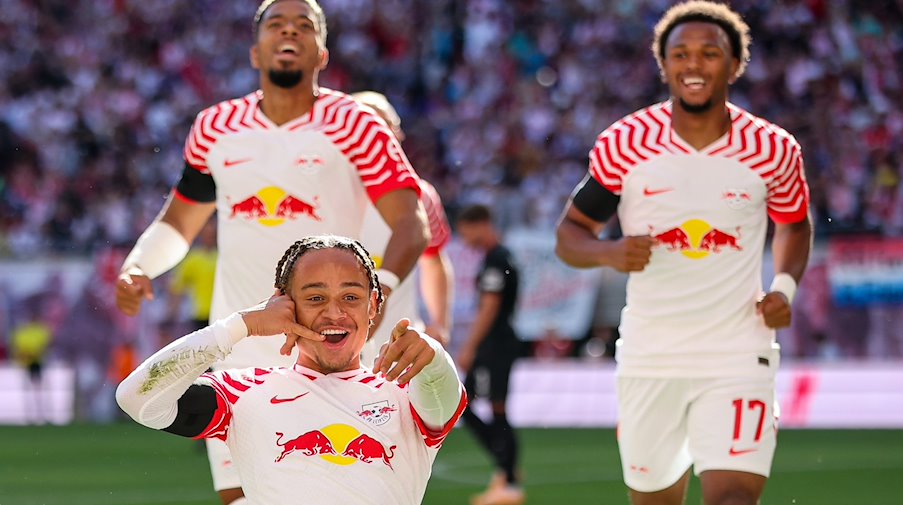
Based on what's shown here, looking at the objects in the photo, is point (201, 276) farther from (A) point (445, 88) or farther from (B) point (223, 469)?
(A) point (445, 88)

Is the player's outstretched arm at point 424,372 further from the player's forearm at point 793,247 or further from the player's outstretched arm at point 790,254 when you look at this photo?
the player's forearm at point 793,247

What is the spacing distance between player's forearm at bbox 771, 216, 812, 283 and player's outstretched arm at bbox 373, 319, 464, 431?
8.81ft

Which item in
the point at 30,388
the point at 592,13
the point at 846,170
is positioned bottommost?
the point at 30,388

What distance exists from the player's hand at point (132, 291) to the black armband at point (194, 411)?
1.70 m

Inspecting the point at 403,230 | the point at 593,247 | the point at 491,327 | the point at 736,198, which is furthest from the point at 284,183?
the point at 491,327

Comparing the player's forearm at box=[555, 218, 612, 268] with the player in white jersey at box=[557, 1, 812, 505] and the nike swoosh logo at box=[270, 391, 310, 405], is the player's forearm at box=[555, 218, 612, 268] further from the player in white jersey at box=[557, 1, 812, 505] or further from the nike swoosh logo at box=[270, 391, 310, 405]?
the nike swoosh logo at box=[270, 391, 310, 405]

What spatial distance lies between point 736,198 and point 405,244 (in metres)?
1.39

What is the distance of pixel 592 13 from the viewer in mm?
25859

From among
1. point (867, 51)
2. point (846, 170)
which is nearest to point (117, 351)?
point (846, 170)

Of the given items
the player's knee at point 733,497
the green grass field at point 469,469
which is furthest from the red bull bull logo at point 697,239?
the green grass field at point 469,469

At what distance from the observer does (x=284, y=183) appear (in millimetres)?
6469

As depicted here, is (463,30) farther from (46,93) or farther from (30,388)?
(30,388)

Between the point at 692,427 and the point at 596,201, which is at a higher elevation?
the point at 596,201

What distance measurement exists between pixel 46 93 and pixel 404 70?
6115mm
